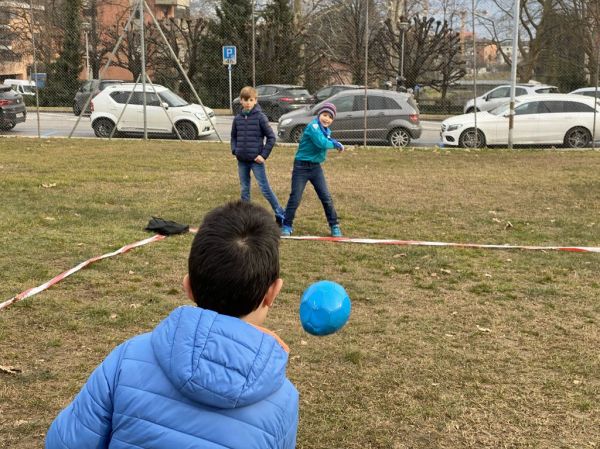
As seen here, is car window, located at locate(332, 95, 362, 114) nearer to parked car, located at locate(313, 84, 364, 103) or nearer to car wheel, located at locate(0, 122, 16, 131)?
parked car, located at locate(313, 84, 364, 103)

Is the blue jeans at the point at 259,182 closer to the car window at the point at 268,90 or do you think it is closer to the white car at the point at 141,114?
the white car at the point at 141,114

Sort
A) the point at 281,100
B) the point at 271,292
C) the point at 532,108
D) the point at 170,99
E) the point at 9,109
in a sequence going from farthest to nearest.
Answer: the point at 281,100 → the point at 9,109 → the point at 170,99 → the point at 532,108 → the point at 271,292

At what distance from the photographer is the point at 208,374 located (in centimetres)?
147

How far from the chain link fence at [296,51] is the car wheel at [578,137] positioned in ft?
27.5

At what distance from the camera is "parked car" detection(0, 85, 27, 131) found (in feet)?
66.4

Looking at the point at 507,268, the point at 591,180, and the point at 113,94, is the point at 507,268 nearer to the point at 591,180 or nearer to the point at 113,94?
the point at 591,180

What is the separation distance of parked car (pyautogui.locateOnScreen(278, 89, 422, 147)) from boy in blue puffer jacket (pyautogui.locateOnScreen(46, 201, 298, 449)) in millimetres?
16474

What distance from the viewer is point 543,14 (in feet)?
138

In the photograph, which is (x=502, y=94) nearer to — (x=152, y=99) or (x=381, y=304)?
(x=152, y=99)

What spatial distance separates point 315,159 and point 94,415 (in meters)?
6.05

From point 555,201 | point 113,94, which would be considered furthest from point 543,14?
point 555,201

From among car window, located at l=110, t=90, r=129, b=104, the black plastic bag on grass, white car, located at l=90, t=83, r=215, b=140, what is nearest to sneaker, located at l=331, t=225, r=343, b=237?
the black plastic bag on grass

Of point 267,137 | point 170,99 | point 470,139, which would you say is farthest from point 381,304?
point 170,99

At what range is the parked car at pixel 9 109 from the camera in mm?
20234
